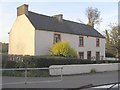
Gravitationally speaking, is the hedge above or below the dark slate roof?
below

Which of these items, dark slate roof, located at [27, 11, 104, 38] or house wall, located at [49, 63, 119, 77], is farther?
dark slate roof, located at [27, 11, 104, 38]

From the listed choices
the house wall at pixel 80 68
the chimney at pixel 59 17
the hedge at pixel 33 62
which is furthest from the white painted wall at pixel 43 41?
the house wall at pixel 80 68

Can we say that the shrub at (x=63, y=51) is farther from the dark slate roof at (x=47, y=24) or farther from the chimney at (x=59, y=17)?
the chimney at (x=59, y=17)

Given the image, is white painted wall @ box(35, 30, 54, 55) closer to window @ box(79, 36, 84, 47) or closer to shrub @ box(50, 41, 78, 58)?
shrub @ box(50, 41, 78, 58)

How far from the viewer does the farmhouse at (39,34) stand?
17.3m

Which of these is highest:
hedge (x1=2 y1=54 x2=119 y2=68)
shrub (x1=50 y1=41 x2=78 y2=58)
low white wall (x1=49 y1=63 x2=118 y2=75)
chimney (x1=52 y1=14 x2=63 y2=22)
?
chimney (x1=52 y1=14 x2=63 y2=22)

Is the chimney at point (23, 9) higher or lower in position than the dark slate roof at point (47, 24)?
higher

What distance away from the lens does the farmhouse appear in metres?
Result: 17.3

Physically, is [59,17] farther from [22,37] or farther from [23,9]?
[22,37]

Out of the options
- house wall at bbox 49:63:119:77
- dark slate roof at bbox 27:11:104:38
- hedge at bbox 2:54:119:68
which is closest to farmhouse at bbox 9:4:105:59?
dark slate roof at bbox 27:11:104:38

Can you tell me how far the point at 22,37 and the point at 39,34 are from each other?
2926mm

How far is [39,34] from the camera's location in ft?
57.0

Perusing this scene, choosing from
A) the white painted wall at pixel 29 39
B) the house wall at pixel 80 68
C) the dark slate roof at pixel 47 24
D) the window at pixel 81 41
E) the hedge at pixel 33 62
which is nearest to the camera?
the house wall at pixel 80 68

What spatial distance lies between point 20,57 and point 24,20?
821 cm
